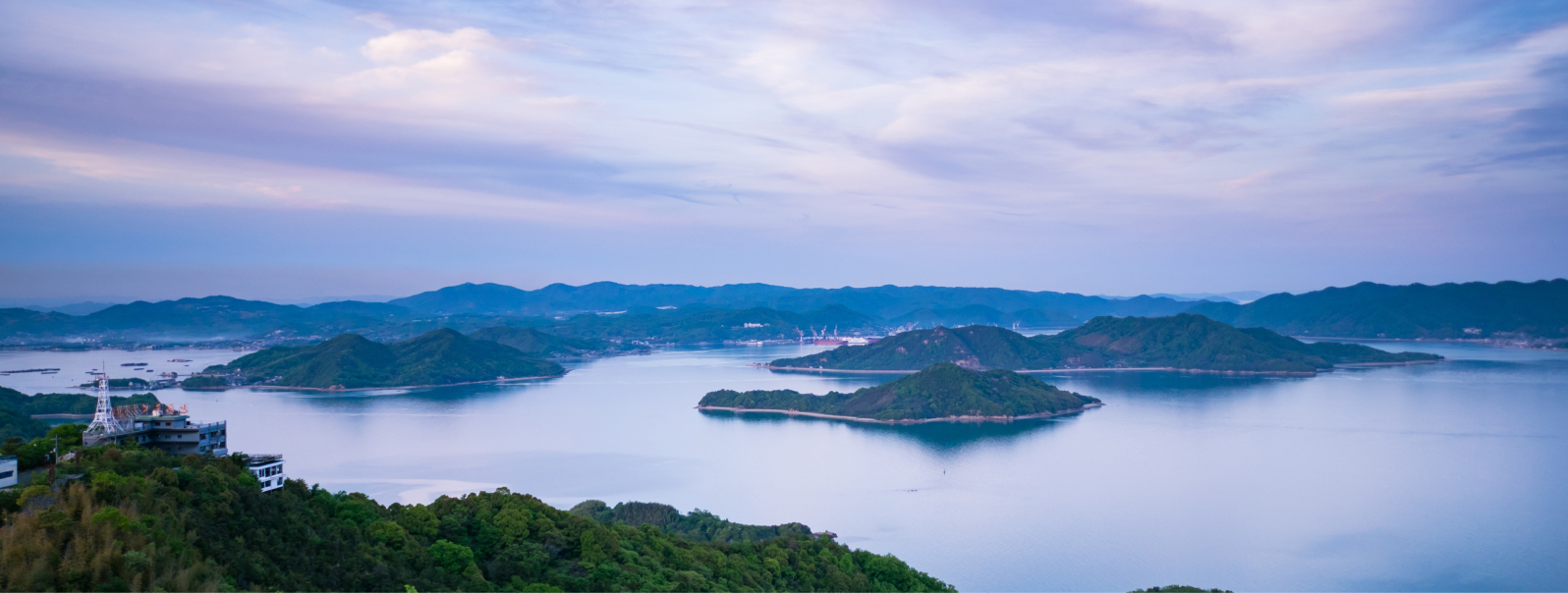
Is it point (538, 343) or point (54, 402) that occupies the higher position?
point (538, 343)

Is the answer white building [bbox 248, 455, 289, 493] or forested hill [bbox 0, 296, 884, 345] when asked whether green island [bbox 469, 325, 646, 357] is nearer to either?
forested hill [bbox 0, 296, 884, 345]

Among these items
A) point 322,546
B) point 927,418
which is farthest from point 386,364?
point 322,546

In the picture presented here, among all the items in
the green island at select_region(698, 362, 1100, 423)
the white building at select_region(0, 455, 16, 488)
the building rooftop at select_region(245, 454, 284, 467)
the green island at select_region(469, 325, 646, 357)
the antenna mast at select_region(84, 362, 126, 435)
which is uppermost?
the green island at select_region(469, 325, 646, 357)

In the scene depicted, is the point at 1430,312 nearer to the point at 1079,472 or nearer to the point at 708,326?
the point at 708,326

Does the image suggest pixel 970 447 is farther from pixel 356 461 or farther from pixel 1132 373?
pixel 1132 373

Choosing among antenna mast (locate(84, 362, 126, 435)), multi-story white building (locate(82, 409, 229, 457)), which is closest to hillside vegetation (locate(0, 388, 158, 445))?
multi-story white building (locate(82, 409, 229, 457))

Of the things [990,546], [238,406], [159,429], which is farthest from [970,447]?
[238,406]
